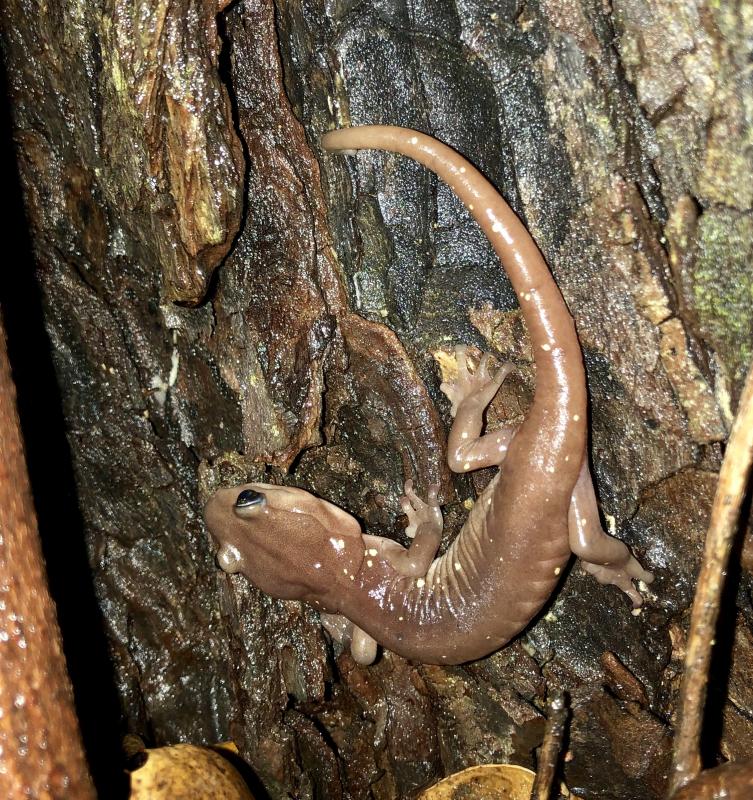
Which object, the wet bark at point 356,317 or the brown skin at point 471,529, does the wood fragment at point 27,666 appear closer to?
the wet bark at point 356,317

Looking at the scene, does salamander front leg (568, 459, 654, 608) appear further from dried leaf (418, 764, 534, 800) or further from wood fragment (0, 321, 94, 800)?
wood fragment (0, 321, 94, 800)

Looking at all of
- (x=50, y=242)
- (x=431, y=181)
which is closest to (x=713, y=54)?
(x=431, y=181)

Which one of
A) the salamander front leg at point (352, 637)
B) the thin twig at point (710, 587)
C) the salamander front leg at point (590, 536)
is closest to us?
the thin twig at point (710, 587)

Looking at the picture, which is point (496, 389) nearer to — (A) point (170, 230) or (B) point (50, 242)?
(A) point (170, 230)

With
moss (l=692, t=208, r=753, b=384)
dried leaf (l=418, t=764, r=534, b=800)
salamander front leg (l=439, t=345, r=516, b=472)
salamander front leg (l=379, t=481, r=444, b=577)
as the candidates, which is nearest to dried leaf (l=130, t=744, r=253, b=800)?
dried leaf (l=418, t=764, r=534, b=800)

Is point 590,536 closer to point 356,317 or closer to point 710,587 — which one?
point 710,587

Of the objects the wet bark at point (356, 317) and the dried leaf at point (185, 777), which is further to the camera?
the dried leaf at point (185, 777)

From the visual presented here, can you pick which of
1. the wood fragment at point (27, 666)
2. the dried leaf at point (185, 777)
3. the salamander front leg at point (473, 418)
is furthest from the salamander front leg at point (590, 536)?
the wood fragment at point (27, 666)
